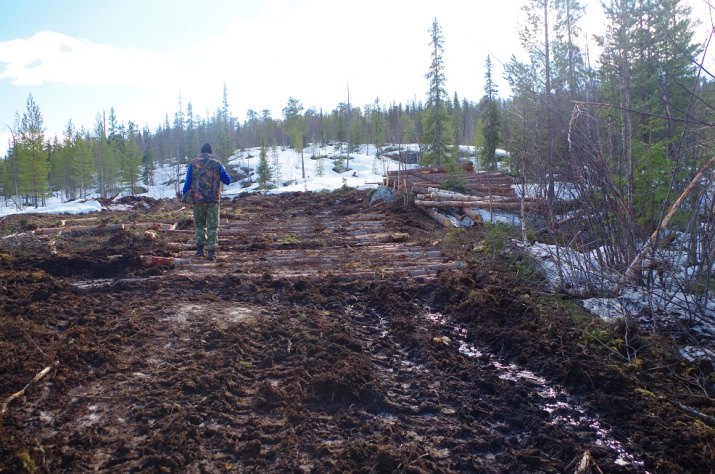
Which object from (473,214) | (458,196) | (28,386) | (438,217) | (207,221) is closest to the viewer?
(28,386)

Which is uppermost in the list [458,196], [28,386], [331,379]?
[458,196]

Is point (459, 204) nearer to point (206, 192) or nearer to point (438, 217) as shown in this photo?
point (438, 217)

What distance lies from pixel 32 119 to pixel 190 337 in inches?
2411

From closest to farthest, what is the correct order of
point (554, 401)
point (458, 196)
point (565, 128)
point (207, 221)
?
point (554, 401), point (565, 128), point (207, 221), point (458, 196)

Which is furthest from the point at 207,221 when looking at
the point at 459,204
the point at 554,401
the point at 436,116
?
the point at 436,116

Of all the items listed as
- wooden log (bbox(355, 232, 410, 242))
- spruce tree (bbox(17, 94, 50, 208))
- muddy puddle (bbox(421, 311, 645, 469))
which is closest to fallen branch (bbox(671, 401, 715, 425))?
muddy puddle (bbox(421, 311, 645, 469))

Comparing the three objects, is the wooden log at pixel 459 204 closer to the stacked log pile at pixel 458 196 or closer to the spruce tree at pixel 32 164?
the stacked log pile at pixel 458 196

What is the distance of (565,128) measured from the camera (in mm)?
5031

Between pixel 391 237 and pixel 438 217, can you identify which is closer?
pixel 391 237

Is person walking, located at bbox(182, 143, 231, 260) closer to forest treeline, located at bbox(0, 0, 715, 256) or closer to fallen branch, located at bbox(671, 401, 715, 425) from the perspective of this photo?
forest treeline, located at bbox(0, 0, 715, 256)

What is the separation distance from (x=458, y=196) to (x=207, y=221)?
8638mm

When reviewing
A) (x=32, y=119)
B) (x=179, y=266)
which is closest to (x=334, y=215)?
(x=179, y=266)

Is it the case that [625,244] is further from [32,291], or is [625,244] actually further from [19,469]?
[32,291]

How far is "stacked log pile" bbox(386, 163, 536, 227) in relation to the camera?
42.6 feet
